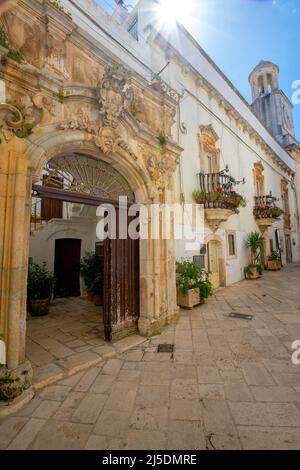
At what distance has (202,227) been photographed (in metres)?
7.52

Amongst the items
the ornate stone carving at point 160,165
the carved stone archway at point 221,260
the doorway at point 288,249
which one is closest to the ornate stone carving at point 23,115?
the ornate stone carving at point 160,165

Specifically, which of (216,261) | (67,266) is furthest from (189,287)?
(67,266)

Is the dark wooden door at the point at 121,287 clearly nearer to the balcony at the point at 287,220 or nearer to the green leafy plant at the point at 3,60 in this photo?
the green leafy plant at the point at 3,60

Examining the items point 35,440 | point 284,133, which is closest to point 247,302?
point 35,440

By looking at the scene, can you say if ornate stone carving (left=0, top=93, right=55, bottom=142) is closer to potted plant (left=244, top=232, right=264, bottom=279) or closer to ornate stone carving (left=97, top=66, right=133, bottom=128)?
ornate stone carving (left=97, top=66, right=133, bottom=128)

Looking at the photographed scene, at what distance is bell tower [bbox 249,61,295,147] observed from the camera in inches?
732

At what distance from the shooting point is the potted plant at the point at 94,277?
651cm

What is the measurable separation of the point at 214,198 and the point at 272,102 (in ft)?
56.9

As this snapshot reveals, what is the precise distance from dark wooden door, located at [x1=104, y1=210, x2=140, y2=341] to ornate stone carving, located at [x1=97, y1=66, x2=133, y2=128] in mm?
1795

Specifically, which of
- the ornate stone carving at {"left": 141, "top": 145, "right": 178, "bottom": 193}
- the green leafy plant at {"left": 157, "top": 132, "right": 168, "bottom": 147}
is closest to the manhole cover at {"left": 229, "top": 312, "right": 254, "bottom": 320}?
the ornate stone carving at {"left": 141, "top": 145, "right": 178, "bottom": 193}

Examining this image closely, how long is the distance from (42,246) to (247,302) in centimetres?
686

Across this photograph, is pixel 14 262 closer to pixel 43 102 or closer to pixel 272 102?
pixel 43 102

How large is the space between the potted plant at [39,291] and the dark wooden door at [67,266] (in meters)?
1.77

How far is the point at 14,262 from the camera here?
2463 mm
